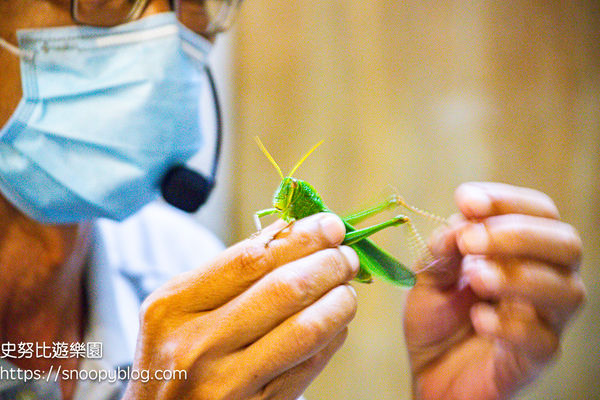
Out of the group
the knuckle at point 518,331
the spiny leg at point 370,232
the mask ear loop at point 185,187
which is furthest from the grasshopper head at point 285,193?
the mask ear loop at point 185,187

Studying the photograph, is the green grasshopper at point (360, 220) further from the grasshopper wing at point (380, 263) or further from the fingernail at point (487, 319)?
the fingernail at point (487, 319)


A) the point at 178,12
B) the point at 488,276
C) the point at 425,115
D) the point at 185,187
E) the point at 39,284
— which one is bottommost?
the point at 39,284

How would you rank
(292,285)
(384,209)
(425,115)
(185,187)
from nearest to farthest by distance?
(292,285)
(384,209)
(425,115)
(185,187)

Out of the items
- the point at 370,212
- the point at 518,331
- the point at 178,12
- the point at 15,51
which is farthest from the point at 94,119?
the point at 518,331

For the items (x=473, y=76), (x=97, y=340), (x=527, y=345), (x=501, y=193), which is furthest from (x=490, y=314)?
(x=97, y=340)

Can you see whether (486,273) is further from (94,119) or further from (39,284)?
(39,284)

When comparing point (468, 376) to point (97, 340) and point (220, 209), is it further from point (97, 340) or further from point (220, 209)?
point (220, 209)

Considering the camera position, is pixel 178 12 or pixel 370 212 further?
pixel 178 12

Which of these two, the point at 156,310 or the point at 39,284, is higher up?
the point at 156,310

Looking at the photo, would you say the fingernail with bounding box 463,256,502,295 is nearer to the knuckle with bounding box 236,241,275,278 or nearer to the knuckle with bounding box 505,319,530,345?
the knuckle with bounding box 505,319,530,345
